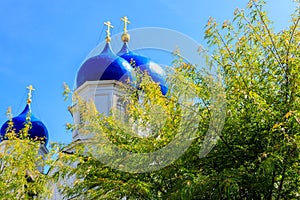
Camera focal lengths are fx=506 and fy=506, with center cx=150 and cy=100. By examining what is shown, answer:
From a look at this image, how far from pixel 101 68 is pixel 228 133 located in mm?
8010

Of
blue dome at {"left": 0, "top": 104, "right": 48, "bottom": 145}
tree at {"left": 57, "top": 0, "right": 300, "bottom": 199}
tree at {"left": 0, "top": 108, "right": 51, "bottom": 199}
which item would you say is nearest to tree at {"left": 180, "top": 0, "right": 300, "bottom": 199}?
tree at {"left": 57, "top": 0, "right": 300, "bottom": 199}

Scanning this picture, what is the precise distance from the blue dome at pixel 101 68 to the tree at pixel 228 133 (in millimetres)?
6661

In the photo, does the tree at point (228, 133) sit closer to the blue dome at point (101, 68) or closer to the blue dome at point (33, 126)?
the blue dome at point (101, 68)

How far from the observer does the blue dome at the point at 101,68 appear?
1276 cm

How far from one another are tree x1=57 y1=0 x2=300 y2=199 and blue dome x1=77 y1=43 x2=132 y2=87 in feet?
21.9

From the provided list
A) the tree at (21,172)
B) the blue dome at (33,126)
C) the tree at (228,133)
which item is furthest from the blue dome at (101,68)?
the tree at (228,133)

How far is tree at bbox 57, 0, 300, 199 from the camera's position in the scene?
16.0ft

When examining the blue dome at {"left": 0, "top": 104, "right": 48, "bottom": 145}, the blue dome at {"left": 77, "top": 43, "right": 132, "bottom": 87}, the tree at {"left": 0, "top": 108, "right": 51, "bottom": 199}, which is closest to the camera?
the tree at {"left": 0, "top": 108, "right": 51, "bottom": 199}

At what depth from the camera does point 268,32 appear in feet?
17.8

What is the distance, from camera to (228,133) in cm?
531

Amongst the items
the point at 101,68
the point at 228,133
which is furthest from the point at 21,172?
the point at 101,68

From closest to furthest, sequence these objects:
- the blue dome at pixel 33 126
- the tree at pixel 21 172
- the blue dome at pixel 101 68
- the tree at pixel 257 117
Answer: the tree at pixel 257 117, the tree at pixel 21 172, the blue dome at pixel 101 68, the blue dome at pixel 33 126

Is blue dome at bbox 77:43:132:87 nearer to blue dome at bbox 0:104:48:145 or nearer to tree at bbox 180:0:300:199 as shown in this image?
blue dome at bbox 0:104:48:145

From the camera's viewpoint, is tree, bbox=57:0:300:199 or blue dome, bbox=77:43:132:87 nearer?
tree, bbox=57:0:300:199
